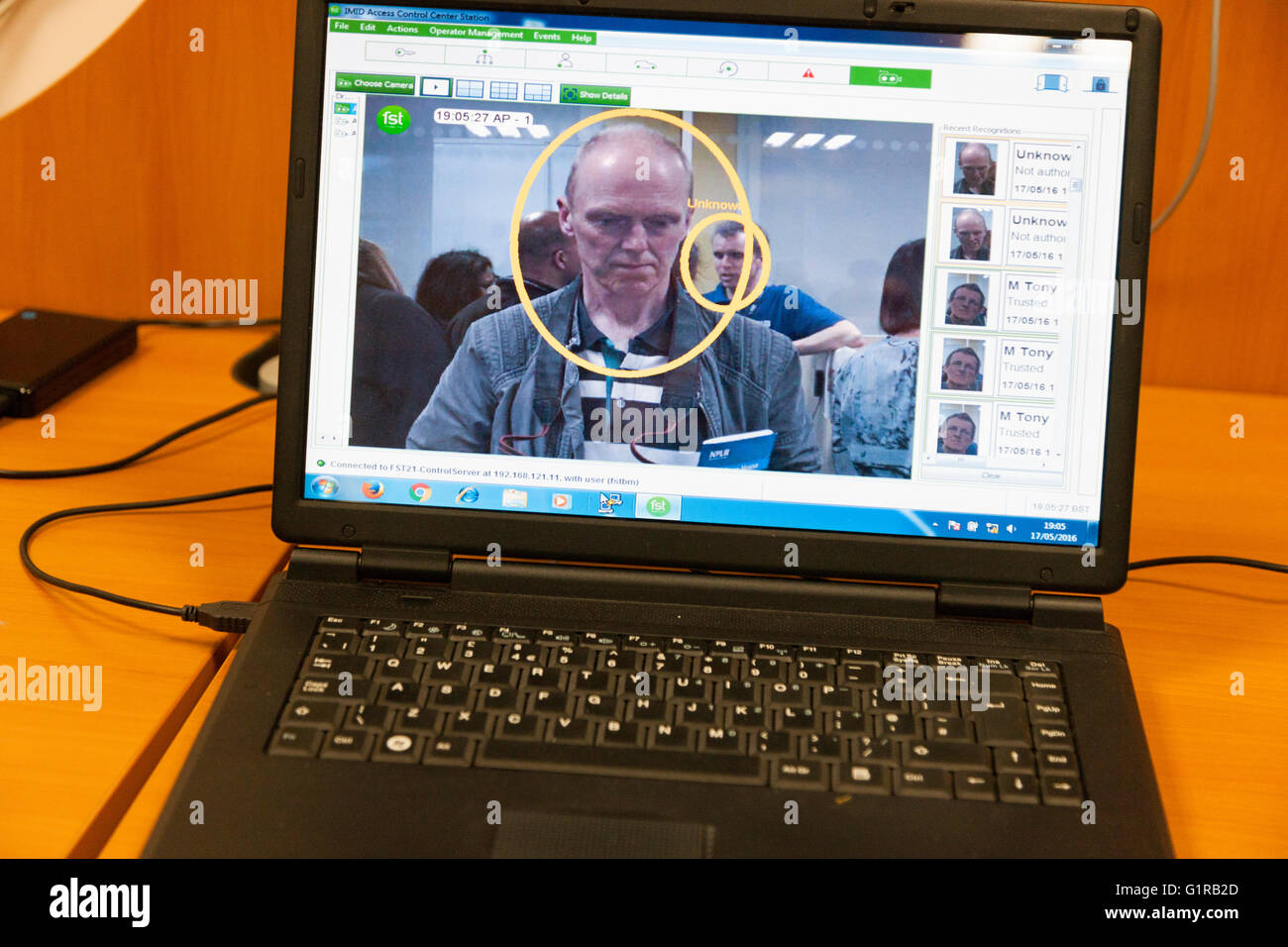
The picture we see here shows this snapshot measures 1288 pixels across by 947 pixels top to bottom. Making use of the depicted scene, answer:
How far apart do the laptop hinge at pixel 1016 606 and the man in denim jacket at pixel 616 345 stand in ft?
0.35

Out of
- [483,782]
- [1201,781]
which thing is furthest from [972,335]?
[483,782]

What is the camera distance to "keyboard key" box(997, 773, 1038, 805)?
0.52m

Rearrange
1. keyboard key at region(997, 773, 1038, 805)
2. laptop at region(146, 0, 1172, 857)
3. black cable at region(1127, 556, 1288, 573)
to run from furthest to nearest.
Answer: black cable at region(1127, 556, 1288, 573), laptop at region(146, 0, 1172, 857), keyboard key at region(997, 773, 1038, 805)

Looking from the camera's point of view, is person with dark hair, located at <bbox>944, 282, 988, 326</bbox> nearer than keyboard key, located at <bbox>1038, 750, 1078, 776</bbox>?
No

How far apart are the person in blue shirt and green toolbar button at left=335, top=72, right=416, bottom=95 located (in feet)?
0.64

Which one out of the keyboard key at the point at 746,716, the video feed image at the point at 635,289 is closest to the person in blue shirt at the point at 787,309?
the video feed image at the point at 635,289

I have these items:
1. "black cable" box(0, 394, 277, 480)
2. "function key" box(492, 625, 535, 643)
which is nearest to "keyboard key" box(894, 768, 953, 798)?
"function key" box(492, 625, 535, 643)

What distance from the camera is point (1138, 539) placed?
2.58ft

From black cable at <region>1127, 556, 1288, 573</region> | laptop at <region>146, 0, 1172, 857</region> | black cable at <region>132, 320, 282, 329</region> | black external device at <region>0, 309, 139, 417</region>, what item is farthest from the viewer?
black cable at <region>132, 320, 282, 329</region>

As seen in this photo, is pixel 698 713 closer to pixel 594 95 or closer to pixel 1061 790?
pixel 1061 790

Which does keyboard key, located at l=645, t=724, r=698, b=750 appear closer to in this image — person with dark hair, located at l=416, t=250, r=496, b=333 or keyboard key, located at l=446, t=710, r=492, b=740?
keyboard key, located at l=446, t=710, r=492, b=740

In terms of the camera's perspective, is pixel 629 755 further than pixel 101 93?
No
